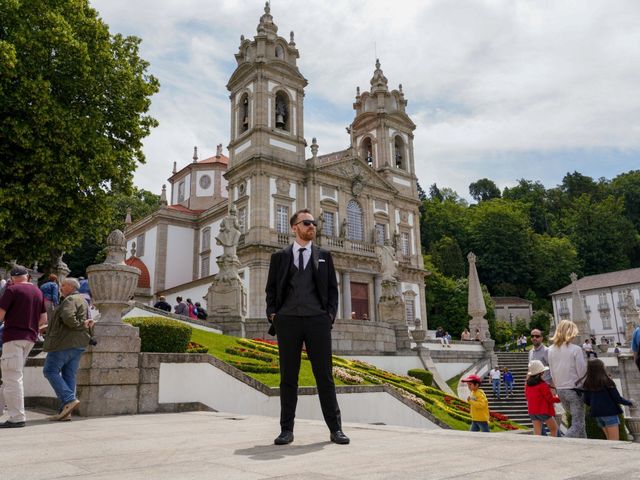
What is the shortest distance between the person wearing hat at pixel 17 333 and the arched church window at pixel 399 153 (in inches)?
1575

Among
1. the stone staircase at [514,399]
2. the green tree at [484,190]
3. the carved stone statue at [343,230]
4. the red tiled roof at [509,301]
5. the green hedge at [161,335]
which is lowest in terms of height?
the stone staircase at [514,399]

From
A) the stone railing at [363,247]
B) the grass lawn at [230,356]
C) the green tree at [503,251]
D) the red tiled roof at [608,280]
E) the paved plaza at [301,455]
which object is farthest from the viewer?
the green tree at [503,251]

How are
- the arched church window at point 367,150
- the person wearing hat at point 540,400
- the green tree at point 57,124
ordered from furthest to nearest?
the arched church window at point 367,150 → the green tree at point 57,124 → the person wearing hat at point 540,400

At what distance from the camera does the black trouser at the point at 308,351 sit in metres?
4.92

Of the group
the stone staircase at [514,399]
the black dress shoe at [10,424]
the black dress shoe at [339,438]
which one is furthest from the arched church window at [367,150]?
the black dress shoe at [339,438]

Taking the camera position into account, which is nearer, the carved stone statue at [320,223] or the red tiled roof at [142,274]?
the carved stone statue at [320,223]

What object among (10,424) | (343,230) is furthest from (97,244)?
(10,424)

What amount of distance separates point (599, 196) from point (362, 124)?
180ft

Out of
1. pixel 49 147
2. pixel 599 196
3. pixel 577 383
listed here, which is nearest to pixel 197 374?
pixel 577 383

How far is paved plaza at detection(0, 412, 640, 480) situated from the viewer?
10.5 ft

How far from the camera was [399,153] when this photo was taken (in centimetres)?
4572

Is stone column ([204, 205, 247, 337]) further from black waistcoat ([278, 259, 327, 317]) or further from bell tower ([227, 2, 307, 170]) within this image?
bell tower ([227, 2, 307, 170])

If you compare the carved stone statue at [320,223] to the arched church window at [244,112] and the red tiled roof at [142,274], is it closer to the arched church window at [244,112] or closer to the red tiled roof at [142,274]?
the arched church window at [244,112]

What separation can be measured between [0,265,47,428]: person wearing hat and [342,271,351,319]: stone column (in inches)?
1144
